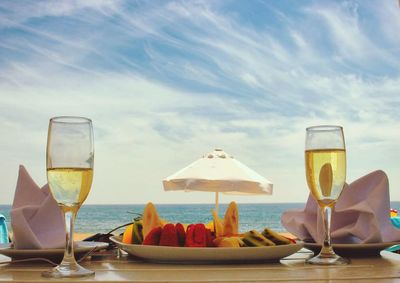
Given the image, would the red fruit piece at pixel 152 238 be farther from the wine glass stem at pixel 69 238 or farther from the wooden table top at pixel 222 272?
the wine glass stem at pixel 69 238

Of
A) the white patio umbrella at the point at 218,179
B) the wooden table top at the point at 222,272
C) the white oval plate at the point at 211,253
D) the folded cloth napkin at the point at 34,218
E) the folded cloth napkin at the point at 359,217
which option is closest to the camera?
the wooden table top at the point at 222,272

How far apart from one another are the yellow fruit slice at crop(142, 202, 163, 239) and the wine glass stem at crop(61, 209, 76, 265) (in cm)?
28

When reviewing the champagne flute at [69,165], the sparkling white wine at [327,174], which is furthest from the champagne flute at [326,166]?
the champagne flute at [69,165]

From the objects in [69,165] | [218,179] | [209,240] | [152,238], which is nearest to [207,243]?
[209,240]

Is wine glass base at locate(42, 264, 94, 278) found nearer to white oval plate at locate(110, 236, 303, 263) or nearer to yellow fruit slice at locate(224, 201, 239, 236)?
white oval plate at locate(110, 236, 303, 263)

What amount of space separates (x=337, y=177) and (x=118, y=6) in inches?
1445

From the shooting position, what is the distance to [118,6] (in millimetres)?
36531

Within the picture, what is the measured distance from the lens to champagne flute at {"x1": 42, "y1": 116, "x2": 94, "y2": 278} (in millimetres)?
1008

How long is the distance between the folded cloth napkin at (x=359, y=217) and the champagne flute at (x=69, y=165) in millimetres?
614

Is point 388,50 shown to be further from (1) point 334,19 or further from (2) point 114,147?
(2) point 114,147

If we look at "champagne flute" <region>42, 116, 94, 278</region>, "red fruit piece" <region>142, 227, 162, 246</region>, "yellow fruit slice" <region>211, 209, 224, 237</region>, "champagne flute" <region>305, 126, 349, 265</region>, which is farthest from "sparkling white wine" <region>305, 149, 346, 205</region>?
"champagne flute" <region>42, 116, 94, 278</region>

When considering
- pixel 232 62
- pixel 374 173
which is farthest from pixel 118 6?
pixel 374 173

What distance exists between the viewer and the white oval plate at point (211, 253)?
1128 mm

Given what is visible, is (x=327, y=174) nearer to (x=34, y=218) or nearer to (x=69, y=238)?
(x=69, y=238)
